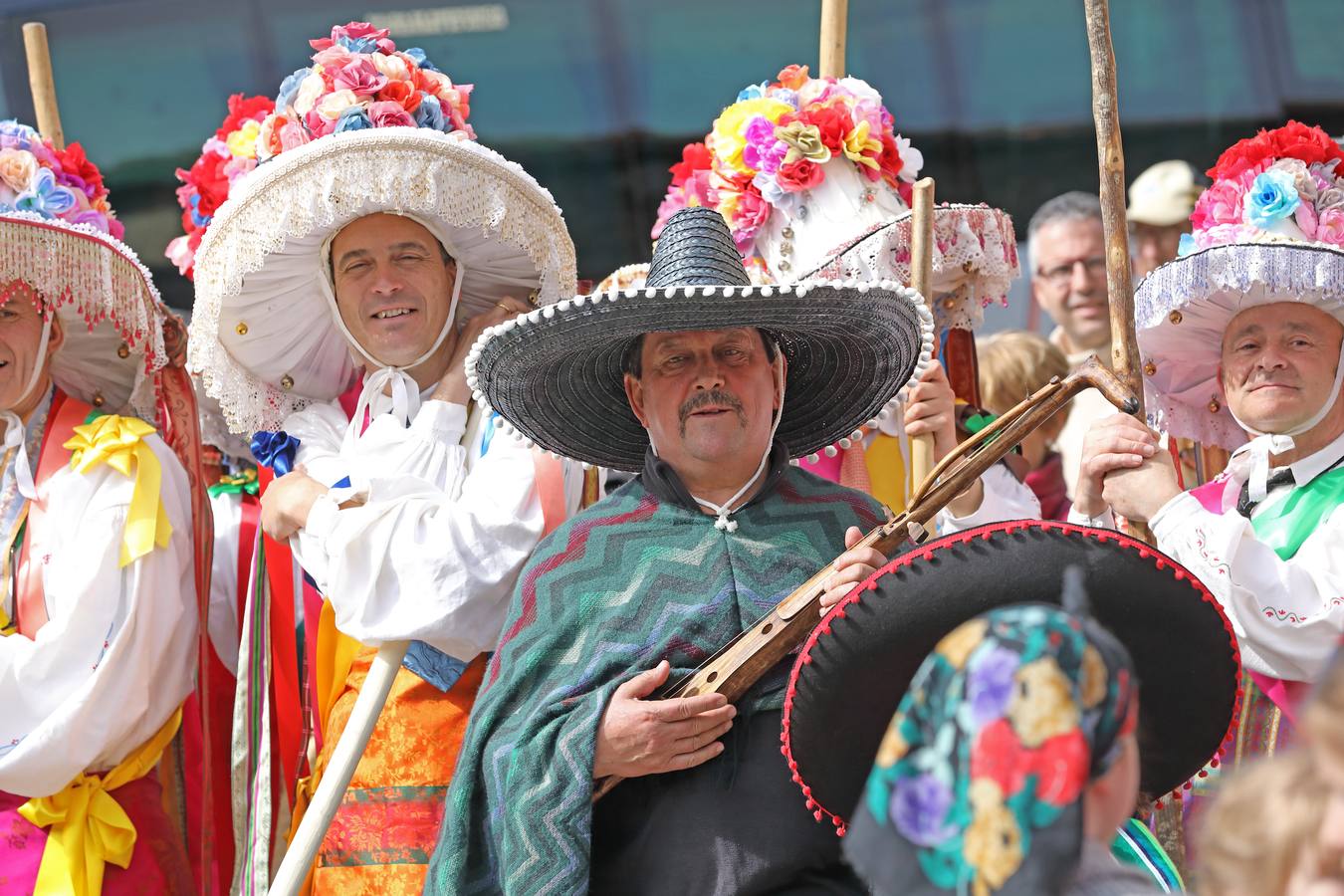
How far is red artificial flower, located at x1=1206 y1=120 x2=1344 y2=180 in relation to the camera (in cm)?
417

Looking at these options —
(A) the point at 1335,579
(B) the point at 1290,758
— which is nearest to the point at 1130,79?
(A) the point at 1335,579

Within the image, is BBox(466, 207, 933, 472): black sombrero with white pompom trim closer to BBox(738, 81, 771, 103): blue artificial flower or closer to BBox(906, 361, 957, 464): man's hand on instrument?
BBox(906, 361, 957, 464): man's hand on instrument

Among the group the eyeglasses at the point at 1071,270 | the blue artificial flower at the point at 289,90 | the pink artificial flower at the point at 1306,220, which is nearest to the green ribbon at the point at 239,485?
the blue artificial flower at the point at 289,90

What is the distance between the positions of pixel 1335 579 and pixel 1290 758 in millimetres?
2104

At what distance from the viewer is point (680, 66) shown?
885 cm

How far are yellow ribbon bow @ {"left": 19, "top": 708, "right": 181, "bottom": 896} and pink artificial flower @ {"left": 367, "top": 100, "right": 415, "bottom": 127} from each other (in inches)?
63.9

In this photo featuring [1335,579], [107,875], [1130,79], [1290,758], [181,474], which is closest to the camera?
[1290,758]

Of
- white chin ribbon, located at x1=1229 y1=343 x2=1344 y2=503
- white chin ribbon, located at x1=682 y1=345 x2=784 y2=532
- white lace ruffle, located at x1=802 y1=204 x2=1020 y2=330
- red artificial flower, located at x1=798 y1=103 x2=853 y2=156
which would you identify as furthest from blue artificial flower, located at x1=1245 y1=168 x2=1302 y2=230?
white chin ribbon, located at x1=682 y1=345 x2=784 y2=532

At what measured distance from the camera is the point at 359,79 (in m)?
4.25

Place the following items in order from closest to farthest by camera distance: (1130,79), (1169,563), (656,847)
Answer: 1. (1169,563)
2. (656,847)
3. (1130,79)

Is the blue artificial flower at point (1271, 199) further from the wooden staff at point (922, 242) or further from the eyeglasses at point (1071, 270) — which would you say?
the eyeglasses at point (1071, 270)

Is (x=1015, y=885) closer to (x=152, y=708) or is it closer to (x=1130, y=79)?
(x=152, y=708)

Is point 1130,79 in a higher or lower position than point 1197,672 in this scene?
higher

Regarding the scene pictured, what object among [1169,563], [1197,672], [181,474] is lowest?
[1197,672]
